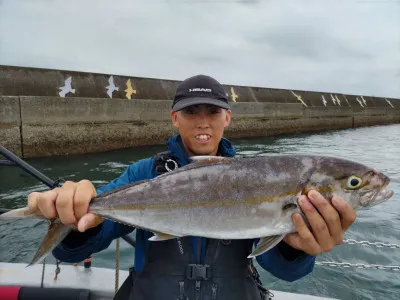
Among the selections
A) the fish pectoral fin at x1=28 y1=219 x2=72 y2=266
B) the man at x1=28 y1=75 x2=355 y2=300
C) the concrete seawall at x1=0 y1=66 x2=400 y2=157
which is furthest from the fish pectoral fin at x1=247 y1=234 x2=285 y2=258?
Result: the concrete seawall at x1=0 y1=66 x2=400 y2=157

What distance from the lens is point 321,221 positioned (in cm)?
218

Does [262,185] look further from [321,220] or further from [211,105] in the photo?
[211,105]

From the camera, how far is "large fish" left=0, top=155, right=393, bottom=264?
2271 millimetres

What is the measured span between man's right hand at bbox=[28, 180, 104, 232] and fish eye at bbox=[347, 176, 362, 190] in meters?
1.89

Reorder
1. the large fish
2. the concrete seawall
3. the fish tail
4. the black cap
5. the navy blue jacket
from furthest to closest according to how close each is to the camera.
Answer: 1. the concrete seawall
2. the black cap
3. the navy blue jacket
4. the large fish
5. the fish tail

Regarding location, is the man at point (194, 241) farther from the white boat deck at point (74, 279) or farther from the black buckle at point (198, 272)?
the white boat deck at point (74, 279)

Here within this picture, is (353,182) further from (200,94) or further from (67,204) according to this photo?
(67,204)

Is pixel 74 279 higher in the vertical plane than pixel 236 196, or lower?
lower

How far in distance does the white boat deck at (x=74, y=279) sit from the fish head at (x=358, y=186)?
1955 millimetres

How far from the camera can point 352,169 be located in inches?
91.7

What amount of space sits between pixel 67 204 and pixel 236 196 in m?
1.20

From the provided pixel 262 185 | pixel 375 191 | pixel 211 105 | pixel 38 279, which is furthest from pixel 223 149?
pixel 38 279

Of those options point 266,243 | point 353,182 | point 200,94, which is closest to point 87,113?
point 200,94

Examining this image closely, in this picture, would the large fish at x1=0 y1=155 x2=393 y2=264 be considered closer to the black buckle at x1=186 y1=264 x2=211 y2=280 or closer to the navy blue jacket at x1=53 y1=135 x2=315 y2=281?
the navy blue jacket at x1=53 y1=135 x2=315 y2=281
